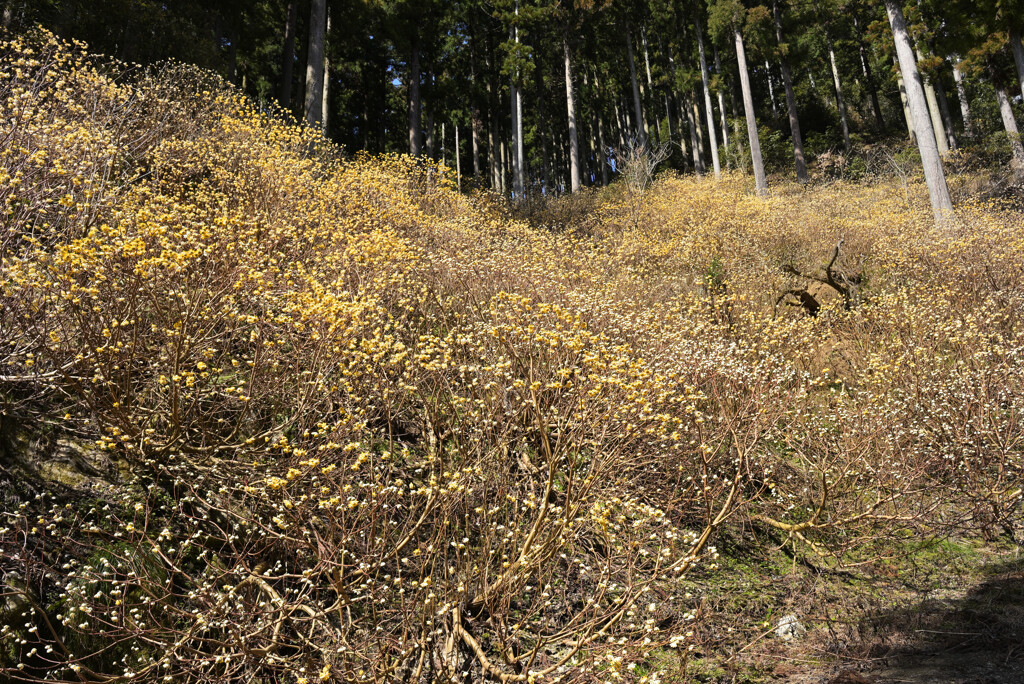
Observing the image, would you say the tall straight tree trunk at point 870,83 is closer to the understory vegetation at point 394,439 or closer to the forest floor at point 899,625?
the understory vegetation at point 394,439

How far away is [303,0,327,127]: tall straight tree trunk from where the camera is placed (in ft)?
43.0

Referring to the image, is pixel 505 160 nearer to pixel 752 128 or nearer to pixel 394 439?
pixel 752 128

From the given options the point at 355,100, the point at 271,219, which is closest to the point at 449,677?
the point at 271,219

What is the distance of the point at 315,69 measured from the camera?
13266 millimetres

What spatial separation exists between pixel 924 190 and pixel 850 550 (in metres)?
15.2

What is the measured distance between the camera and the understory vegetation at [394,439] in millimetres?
2889

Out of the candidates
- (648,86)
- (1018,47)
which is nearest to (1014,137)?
(1018,47)

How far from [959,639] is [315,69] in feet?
50.6

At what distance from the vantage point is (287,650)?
3.20 m

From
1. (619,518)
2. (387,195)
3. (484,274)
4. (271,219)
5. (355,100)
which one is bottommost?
(619,518)

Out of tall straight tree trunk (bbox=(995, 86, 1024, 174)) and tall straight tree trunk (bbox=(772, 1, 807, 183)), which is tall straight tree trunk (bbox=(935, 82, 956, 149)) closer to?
tall straight tree trunk (bbox=(772, 1, 807, 183))

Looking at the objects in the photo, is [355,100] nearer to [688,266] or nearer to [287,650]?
[688,266]

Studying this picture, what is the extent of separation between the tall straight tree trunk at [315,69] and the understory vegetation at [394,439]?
5130mm

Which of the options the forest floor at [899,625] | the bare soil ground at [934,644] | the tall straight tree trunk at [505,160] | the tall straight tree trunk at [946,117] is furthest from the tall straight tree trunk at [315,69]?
the tall straight tree trunk at [946,117]
